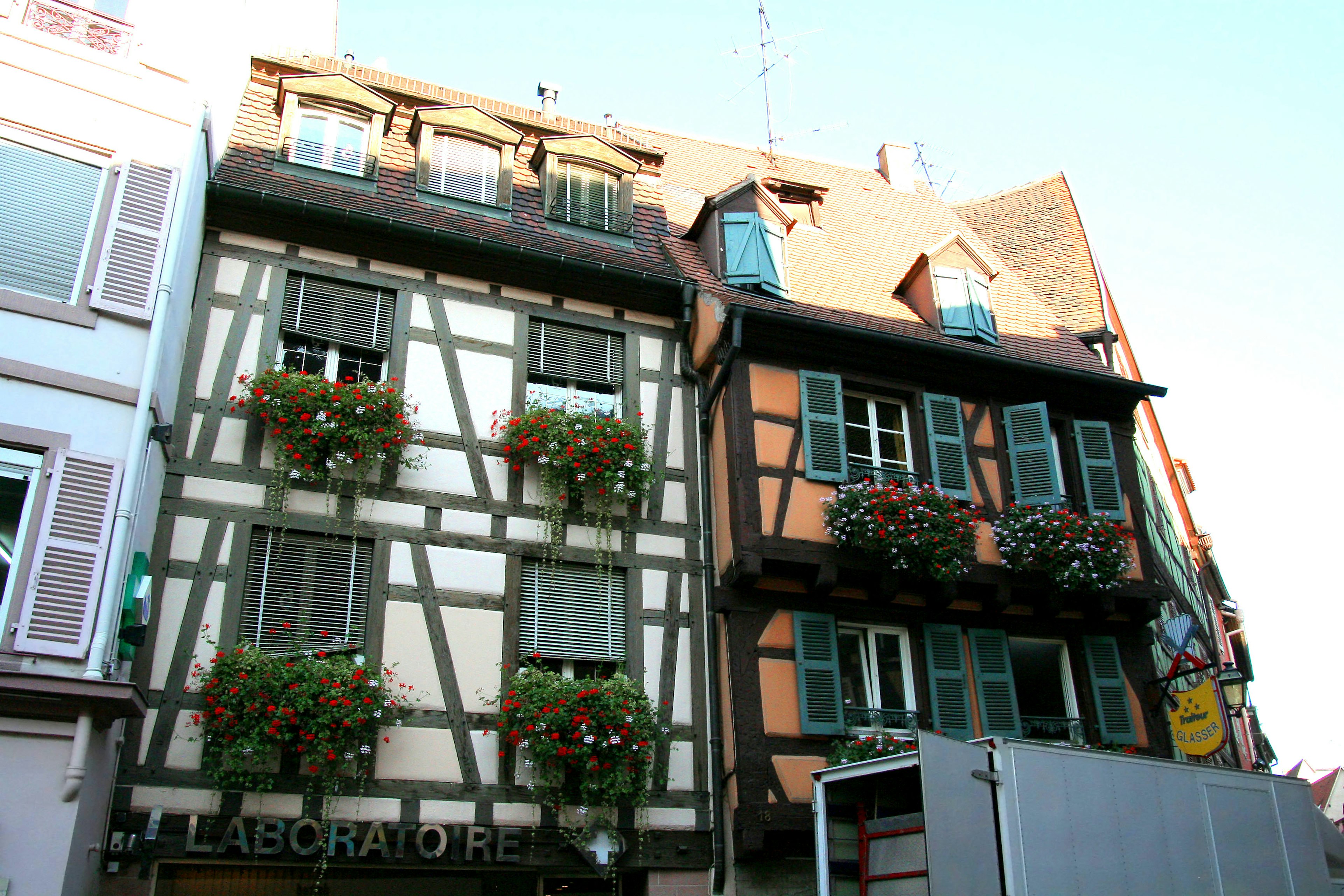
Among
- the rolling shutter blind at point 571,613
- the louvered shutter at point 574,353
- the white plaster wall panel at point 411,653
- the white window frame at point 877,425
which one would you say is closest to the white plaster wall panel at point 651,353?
the louvered shutter at point 574,353

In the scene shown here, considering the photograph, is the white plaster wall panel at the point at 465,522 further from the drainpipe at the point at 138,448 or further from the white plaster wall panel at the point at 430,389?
the drainpipe at the point at 138,448

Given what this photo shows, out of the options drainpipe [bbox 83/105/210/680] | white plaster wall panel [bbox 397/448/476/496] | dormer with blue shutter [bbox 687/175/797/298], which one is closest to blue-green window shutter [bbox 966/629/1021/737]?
dormer with blue shutter [bbox 687/175/797/298]

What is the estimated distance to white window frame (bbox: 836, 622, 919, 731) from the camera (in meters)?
11.7

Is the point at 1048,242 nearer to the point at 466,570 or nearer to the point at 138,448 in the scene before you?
the point at 466,570

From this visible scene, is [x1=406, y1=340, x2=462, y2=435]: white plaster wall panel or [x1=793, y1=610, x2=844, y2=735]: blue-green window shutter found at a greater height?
[x1=406, y1=340, x2=462, y2=435]: white plaster wall panel

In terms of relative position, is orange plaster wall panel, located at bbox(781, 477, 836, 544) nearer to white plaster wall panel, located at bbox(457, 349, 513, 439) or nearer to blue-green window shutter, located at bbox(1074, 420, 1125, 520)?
white plaster wall panel, located at bbox(457, 349, 513, 439)

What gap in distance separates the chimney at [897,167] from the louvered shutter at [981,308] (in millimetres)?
4511

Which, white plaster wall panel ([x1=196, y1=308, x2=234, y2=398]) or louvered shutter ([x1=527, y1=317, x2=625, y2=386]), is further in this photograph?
louvered shutter ([x1=527, y1=317, x2=625, y2=386])

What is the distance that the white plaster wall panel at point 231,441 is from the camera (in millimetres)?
10375

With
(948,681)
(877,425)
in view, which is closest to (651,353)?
(877,425)

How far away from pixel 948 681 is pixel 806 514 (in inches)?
88.3

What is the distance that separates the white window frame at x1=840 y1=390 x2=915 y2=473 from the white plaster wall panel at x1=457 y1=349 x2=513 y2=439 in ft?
11.7

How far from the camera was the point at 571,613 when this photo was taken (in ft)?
36.6

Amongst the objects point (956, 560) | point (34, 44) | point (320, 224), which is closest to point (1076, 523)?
point (956, 560)
